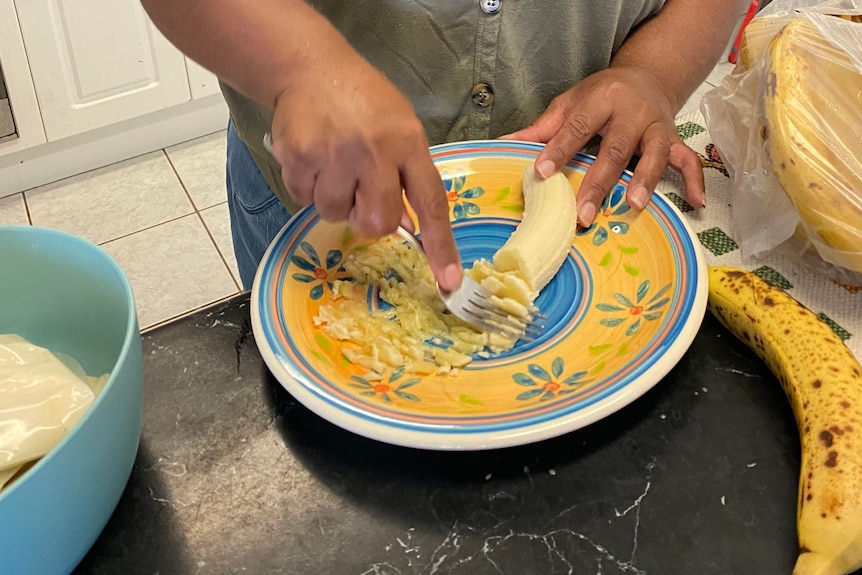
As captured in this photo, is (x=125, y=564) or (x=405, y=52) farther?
(x=405, y=52)

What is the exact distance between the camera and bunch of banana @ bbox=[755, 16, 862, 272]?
69cm

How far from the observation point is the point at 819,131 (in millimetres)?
715

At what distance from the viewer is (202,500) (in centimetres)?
55

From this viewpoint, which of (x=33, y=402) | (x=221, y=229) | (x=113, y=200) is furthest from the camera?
(x=113, y=200)

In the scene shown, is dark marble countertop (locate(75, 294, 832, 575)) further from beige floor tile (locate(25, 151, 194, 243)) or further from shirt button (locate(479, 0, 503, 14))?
beige floor tile (locate(25, 151, 194, 243))

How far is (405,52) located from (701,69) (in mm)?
393

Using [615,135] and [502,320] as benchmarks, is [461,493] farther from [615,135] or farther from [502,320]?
[615,135]

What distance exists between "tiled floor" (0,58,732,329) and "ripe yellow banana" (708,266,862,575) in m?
1.24

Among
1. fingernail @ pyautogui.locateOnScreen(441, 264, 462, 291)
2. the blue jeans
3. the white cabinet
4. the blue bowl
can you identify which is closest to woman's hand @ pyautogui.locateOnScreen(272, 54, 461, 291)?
fingernail @ pyautogui.locateOnScreen(441, 264, 462, 291)

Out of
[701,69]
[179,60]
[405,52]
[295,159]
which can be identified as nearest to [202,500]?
[295,159]

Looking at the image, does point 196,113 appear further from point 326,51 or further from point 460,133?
point 326,51

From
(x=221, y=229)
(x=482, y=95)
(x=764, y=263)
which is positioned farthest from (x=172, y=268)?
(x=764, y=263)

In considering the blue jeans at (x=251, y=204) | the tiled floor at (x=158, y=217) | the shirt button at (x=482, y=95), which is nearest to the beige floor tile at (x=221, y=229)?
the tiled floor at (x=158, y=217)

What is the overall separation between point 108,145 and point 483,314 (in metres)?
1.90
